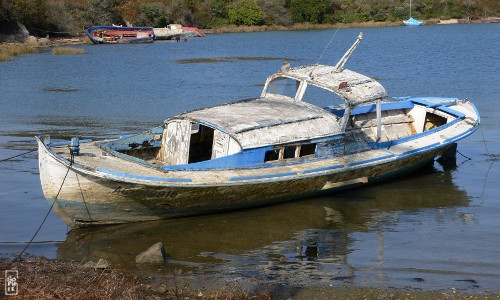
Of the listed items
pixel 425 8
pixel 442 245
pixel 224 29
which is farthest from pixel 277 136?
pixel 425 8

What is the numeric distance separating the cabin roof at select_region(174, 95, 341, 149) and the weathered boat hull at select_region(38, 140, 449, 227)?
2.59 ft

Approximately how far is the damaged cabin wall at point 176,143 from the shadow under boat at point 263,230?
125cm

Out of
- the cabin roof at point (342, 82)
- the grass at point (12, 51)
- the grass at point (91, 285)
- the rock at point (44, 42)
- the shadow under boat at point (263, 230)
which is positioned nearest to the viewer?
the grass at point (91, 285)

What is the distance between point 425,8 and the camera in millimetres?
90562

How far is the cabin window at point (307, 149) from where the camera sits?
13.5 metres

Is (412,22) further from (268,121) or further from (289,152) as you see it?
(268,121)

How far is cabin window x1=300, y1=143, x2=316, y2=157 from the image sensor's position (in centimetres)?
1349

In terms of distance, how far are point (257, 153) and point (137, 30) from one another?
5635cm

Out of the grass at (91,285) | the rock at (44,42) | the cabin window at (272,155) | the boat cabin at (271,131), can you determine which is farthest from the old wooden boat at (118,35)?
the grass at (91,285)

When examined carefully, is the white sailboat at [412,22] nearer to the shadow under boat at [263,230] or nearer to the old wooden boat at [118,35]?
the old wooden boat at [118,35]

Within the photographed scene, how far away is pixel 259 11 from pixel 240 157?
74.6m

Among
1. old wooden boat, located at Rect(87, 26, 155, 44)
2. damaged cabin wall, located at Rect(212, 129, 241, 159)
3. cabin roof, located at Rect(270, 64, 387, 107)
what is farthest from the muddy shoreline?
old wooden boat, located at Rect(87, 26, 155, 44)

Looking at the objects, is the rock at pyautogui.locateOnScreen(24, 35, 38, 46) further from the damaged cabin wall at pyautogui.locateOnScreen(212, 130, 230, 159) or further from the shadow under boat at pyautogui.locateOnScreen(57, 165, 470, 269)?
the shadow under boat at pyautogui.locateOnScreen(57, 165, 470, 269)

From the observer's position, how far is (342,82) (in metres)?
14.2
